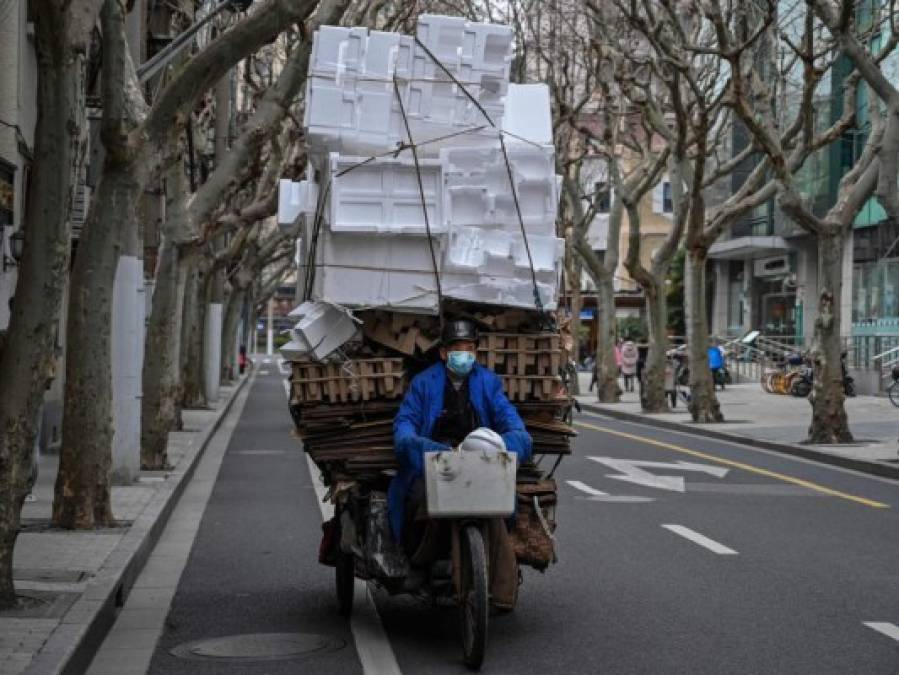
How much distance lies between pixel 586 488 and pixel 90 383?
6.69 m

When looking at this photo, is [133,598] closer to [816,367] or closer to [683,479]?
[683,479]

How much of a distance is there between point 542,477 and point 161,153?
15.5ft

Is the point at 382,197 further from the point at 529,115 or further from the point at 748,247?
the point at 748,247

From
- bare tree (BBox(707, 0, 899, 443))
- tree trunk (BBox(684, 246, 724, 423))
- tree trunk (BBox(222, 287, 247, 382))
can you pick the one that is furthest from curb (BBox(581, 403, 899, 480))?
tree trunk (BBox(222, 287, 247, 382))

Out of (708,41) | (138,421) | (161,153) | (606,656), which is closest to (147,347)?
(138,421)

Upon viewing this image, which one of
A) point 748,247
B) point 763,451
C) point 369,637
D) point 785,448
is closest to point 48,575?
point 369,637

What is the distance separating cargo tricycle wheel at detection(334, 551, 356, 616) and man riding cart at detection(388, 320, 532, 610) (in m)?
0.80

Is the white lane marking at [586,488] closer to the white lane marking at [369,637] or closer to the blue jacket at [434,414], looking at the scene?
the white lane marking at [369,637]

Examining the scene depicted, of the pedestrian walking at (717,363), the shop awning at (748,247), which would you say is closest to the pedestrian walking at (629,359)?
the pedestrian walking at (717,363)

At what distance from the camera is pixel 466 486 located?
322 inches

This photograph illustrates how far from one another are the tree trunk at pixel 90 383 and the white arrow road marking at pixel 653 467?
7114 millimetres

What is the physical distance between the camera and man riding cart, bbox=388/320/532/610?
340 inches

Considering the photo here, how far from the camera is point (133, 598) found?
1049cm

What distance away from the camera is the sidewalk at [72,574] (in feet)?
25.4
